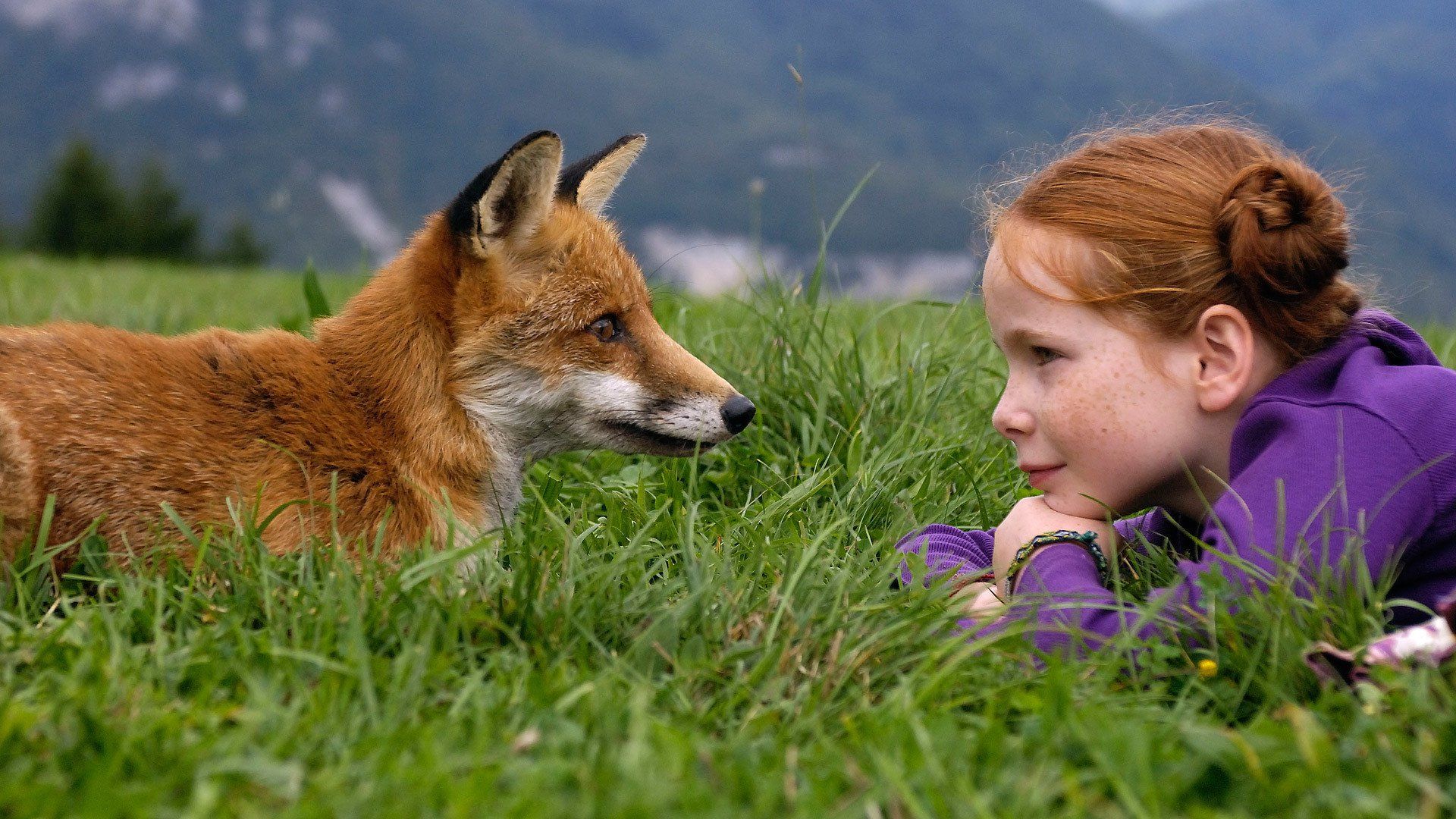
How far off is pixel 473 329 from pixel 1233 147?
2.54 meters

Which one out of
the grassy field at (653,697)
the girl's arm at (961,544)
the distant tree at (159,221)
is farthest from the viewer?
the distant tree at (159,221)

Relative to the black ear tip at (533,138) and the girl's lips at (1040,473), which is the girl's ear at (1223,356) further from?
the black ear tip at (533,138)

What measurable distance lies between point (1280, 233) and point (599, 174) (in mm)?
2689

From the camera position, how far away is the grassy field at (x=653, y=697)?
2139 mm

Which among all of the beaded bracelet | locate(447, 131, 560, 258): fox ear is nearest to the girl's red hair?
the beaded bracelet

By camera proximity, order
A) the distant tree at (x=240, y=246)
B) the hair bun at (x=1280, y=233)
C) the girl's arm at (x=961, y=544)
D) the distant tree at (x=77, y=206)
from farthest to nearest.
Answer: the distant tree at (x=240, y=246) → the distant tree at (x=77, y=206) → the girl's arm at (x=961, y=544) → the hair bun at (x=1280, y=233)

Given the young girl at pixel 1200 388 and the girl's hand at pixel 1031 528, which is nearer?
the young girl at pixel 1200 388

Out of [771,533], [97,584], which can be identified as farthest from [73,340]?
[771,533]

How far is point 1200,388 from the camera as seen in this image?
3.25m

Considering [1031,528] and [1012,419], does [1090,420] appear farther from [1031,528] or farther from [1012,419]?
[1031,528]

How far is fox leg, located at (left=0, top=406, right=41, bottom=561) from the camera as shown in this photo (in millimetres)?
3369

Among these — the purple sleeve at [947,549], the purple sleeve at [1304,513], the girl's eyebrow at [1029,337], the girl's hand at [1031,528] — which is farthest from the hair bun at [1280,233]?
the purple sleeve at [947,549]

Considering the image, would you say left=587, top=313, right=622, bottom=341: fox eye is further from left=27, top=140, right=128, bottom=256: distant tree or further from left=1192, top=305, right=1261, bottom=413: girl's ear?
left=27, top=140, right=128, bottom=256: distant tree

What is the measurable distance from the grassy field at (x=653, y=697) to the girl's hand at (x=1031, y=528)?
411mm
